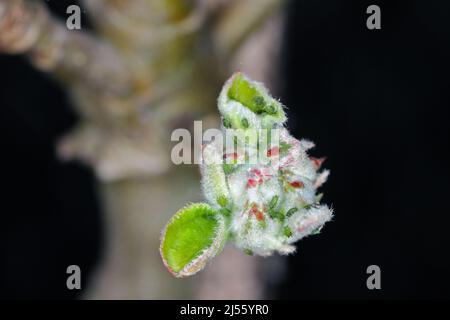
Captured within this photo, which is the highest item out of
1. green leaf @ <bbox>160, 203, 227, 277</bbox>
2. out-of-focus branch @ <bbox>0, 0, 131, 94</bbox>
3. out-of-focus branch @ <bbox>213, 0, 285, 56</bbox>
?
out-of-focus branch @ <bbox>213, 0, 285, 56</bbox>

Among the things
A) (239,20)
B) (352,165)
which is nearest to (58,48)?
(239,20)

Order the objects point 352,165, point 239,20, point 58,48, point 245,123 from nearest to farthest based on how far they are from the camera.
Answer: point 245,123 → point 58,48 → point 239,20 → point 352,165

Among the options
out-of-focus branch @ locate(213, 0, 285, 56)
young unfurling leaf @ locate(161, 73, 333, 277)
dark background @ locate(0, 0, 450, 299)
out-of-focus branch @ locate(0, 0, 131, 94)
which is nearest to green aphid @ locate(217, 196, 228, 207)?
young unfurling leaf @ locate(161, 73, 333, 277)

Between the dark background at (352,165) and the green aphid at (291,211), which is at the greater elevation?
the dark background at (352,165)

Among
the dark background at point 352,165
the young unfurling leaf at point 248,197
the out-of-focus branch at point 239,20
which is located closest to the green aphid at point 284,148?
the young unfurling leaf at point 248,197

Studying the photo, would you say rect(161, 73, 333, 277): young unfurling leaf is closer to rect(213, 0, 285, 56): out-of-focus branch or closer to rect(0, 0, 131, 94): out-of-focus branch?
rect(0, 0, 131, 94): out-of-focus branch

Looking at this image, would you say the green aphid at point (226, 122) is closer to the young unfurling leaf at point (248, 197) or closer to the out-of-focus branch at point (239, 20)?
the young unfurling leaf at point (248, 197)

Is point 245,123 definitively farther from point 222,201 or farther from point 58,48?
point 58,48
